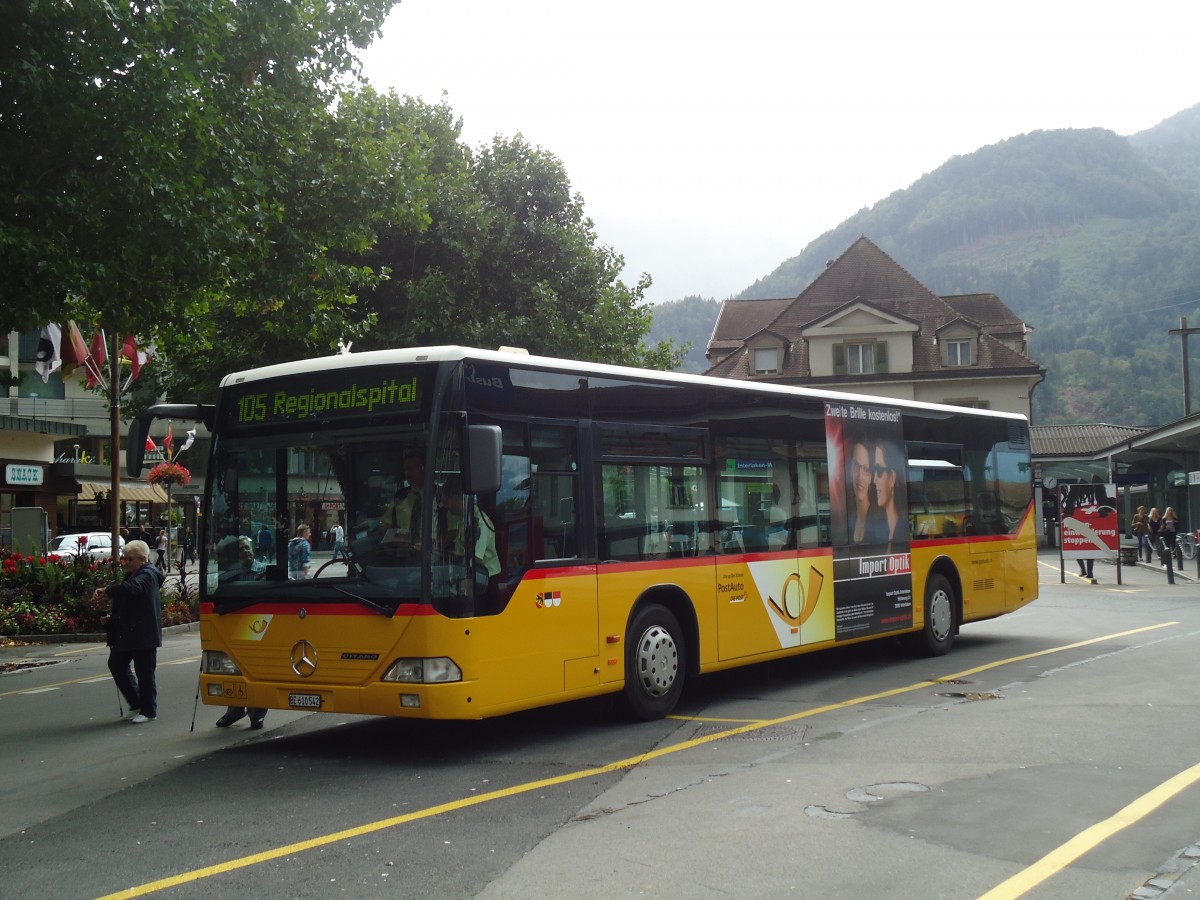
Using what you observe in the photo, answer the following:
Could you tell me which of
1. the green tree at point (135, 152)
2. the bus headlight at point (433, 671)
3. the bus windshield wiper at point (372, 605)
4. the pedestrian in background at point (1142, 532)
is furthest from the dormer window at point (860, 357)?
the bus headlight at point (433, 671)

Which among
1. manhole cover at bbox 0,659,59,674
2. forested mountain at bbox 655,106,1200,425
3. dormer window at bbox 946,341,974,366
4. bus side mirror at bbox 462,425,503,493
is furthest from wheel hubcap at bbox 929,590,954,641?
forested mountain at bbox 655,106,1200,425

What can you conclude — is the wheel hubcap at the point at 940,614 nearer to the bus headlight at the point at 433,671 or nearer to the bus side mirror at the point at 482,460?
the bus headlight at the point at 433,671

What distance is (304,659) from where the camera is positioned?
8734 millimetres

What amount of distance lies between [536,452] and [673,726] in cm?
260

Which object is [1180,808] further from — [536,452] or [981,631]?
[981,631]

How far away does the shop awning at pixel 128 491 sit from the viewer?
49594 millimetres

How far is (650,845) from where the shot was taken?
6172 mm

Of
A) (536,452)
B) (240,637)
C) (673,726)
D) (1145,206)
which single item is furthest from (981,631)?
(1145,206)

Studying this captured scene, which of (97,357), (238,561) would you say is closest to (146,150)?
(238,561)

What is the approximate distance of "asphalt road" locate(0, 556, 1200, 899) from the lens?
5691 millimetres

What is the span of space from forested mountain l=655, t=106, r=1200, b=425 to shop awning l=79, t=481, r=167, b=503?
70320mm

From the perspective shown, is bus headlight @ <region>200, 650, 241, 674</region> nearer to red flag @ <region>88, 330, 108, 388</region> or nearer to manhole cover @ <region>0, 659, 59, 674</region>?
manhole cover @ <region>0, 659, 59, 674</region>

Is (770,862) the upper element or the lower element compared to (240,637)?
lower

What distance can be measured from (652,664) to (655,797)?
2.71 metres
